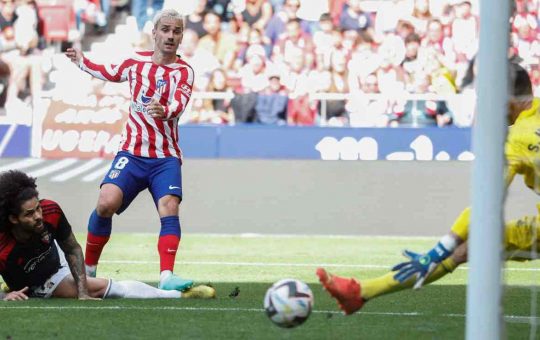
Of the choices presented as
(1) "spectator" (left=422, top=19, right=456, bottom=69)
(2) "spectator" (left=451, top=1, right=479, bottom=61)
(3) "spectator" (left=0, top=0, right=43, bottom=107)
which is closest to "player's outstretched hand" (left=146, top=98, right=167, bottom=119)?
(3) "spectator" (left=0, top=0, right=43, bottom=107)

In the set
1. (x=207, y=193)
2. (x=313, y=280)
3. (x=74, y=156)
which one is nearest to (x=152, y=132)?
(x=313, y=280)

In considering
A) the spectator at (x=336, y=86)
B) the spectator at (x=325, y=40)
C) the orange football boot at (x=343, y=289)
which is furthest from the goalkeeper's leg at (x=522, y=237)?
the spectator at (x=325, y=40)

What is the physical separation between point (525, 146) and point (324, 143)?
942cm

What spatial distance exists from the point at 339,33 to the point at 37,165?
5564 mm

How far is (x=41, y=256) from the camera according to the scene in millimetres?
8195

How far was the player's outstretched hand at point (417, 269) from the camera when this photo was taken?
6.67m

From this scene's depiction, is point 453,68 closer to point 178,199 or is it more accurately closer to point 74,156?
point 74,156

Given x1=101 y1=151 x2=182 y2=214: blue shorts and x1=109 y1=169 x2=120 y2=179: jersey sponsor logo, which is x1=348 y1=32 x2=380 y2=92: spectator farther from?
x1=109 y1=169 x2=120 y2=179: jersey sponsor logo

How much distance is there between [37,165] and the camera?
1622cm

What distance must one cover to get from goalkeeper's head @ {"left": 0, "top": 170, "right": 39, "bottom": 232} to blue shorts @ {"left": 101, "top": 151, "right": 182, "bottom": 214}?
99 centimetres

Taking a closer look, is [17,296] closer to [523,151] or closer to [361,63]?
[523,151]

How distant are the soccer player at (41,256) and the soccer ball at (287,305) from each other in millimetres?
2074

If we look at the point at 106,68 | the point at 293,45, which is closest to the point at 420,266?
the point at 106,68

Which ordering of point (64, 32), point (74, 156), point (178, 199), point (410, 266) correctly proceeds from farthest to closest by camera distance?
1. point (64, 32)
2. point (74, 156)
3. point (178, 199)
4. point (410, 266)
